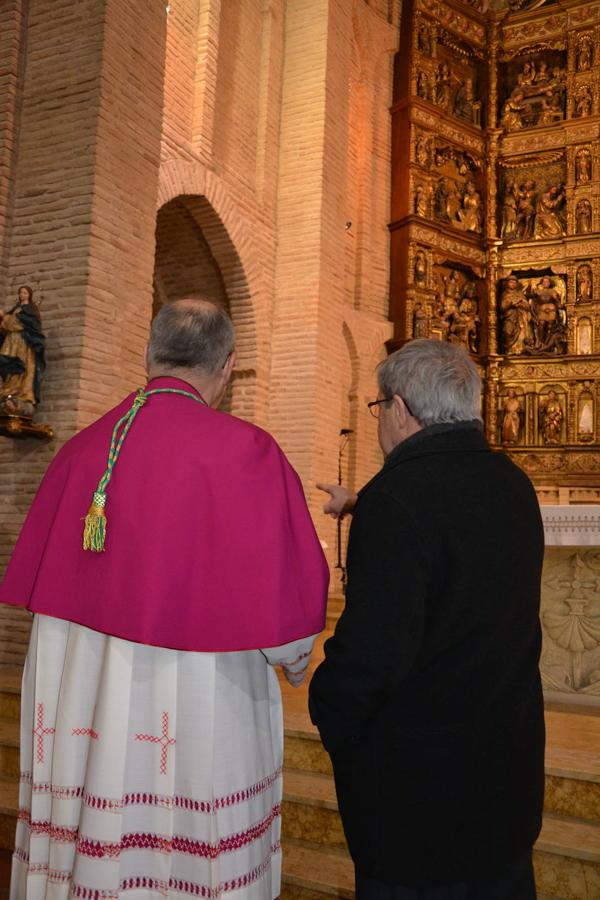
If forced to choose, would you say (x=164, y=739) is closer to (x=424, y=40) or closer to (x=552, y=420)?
(x=552, y=420)

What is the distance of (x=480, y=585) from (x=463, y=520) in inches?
6.3

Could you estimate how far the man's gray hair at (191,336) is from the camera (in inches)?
87.7

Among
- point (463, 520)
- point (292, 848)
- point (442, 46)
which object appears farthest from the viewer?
point (442, 46)

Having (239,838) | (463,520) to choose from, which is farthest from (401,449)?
(239,838)

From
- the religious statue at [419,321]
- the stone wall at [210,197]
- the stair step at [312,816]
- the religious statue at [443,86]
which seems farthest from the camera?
the religious statue at [443,86]

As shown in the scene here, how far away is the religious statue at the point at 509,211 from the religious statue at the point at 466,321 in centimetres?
118

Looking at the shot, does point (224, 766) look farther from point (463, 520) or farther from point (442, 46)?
point (442, 46)

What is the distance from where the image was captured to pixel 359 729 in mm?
1917

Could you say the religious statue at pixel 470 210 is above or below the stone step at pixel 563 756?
above

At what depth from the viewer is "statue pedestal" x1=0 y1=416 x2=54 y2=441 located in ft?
21.8

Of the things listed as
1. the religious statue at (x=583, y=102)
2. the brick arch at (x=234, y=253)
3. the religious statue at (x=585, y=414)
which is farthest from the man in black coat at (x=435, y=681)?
the religious statue at (x=583, y=102)

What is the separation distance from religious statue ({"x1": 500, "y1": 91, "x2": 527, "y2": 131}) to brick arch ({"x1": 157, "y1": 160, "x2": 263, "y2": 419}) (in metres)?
6.88

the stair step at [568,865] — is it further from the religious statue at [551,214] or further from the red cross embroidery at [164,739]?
the religious statue at [551,214]

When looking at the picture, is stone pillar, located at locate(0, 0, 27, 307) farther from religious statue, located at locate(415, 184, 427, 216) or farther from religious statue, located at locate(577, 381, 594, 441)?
religious statue, located at locate(577, 381, 594, 441)
